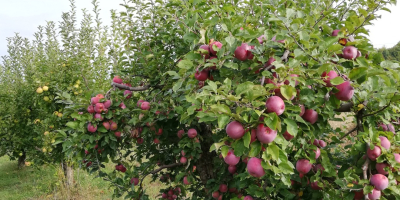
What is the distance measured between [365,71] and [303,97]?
0.25 meters

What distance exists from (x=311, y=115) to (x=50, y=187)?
6.56m

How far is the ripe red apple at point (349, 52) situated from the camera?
1.28 m

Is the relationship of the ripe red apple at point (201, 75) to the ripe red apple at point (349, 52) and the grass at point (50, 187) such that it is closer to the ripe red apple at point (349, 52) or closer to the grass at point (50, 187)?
the ripe red apple at point (349, 52)

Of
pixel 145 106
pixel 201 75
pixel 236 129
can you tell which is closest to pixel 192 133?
pixel 145 106

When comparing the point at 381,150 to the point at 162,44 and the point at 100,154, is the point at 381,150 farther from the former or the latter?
the point at 100,154

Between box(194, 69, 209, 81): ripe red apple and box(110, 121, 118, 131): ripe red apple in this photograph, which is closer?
box(194, 69, 209, 81): ripe red apple

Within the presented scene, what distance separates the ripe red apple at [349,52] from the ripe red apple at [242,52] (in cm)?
44

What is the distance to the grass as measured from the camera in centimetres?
594

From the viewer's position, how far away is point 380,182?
1250 mm

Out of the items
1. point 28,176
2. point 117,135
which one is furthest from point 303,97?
point 28,176

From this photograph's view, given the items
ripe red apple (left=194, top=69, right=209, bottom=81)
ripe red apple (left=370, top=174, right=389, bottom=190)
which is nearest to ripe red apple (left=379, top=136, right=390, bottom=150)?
ripe red apple (left=370, top=174, right=389, bottom=190)

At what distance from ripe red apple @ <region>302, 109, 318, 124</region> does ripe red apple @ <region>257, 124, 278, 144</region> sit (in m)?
0.38

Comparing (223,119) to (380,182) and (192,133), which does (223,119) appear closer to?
(380,182)

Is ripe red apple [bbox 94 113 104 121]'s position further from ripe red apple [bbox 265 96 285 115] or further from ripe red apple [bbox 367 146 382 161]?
ripe red apple [bbox 367 146 382 161]
